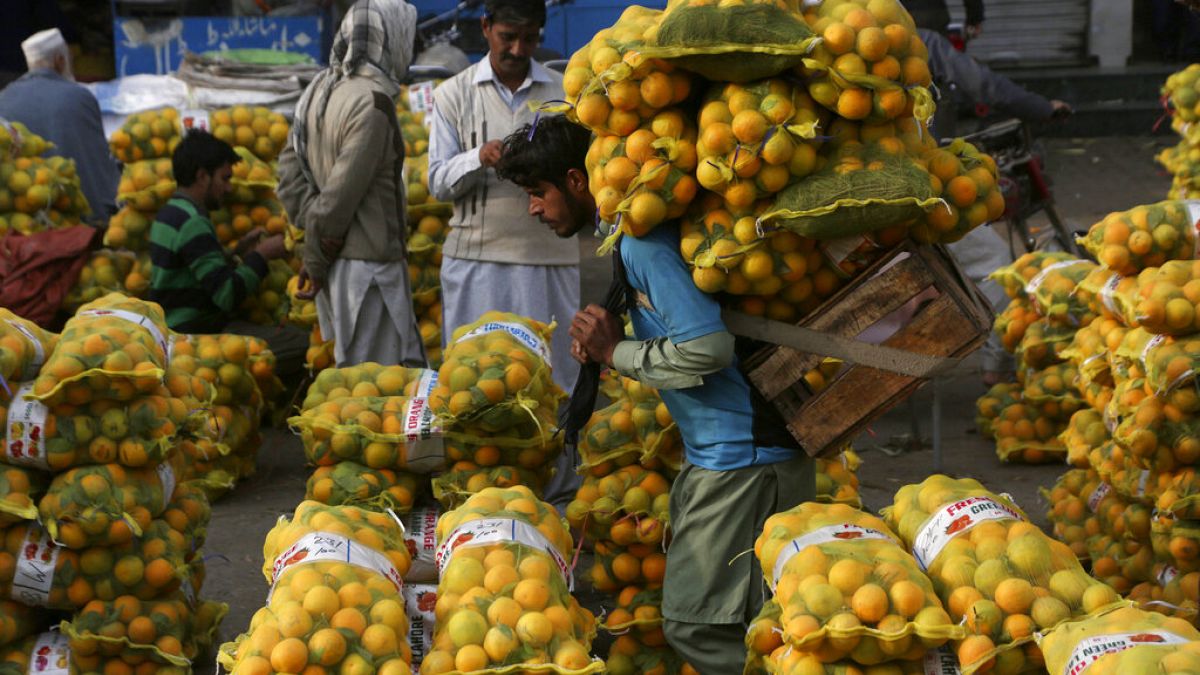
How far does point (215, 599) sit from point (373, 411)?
1.32 metres

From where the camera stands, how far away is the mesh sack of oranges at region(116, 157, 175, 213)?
757cm

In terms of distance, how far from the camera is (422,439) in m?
4.60

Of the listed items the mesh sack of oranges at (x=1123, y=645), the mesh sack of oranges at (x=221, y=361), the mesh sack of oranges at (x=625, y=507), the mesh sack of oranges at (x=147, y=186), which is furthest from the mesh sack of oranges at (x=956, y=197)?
the mesh sack of oranges at (x=147, y=186)

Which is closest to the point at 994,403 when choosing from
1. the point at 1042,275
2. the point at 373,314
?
the point at 1042,275

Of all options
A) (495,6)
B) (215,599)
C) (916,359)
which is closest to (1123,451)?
(916,359)

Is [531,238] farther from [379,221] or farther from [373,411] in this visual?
[373,411]

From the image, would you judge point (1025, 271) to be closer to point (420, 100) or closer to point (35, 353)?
point (420, 100)

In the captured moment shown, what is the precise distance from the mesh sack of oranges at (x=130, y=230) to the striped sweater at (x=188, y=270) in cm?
93

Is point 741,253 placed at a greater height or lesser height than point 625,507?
greater

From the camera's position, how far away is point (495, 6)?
5.73 m

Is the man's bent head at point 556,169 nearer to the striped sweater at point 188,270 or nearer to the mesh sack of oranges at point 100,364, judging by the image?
the mesh sack of oranges at point 100,364

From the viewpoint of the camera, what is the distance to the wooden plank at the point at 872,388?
3266 millimetres

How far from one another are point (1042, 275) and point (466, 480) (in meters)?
3.09

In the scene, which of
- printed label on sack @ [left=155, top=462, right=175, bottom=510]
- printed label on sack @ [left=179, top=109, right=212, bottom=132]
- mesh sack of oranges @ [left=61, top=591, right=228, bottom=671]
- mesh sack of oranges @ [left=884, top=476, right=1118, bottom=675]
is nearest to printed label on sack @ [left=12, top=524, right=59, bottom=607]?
mesh sack of oranges @ [left=61, top=591, right=228, bottom=671]
